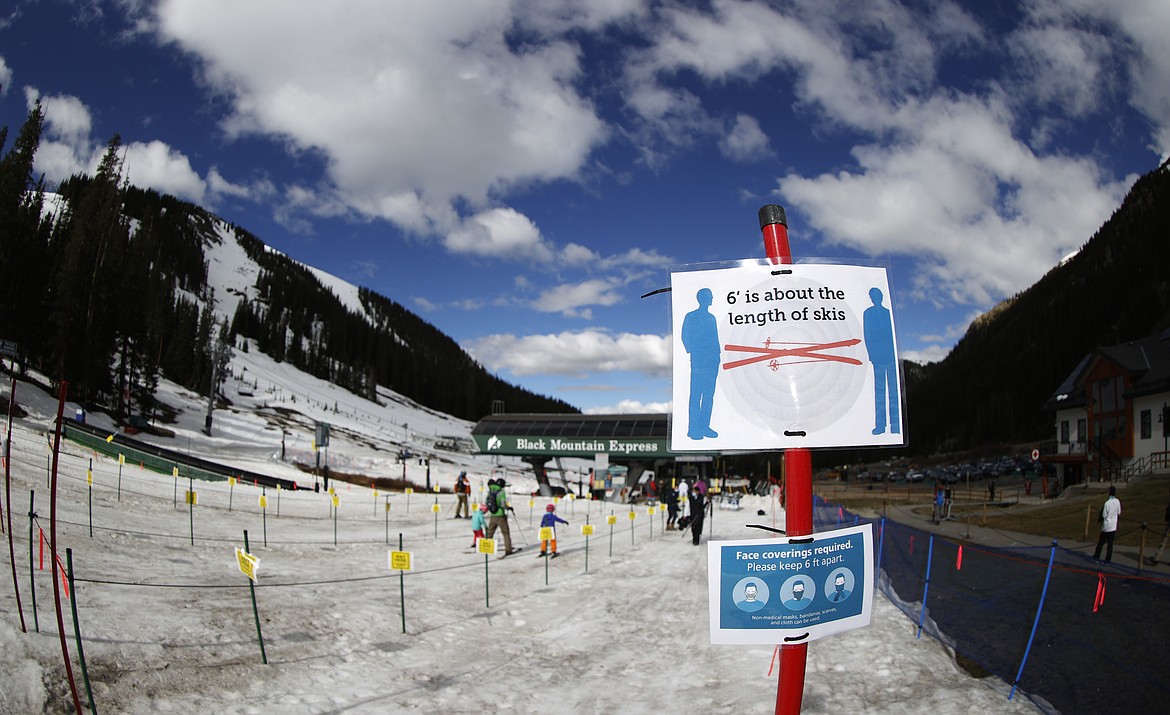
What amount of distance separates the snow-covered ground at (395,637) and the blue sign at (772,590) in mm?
3110

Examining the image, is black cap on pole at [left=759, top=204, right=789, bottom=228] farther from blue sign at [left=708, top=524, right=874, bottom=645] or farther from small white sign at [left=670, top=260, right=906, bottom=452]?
blue sign at [left=708, top=524, right=874, bottom=645]

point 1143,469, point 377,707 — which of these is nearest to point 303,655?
point 377,707

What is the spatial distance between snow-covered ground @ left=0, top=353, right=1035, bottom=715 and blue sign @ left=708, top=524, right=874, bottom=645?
3.11m

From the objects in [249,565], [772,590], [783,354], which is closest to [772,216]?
[783,354]

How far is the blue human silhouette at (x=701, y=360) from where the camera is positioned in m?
3.62

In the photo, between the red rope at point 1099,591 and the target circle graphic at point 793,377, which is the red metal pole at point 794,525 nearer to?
the target circle graphic at point 793,377

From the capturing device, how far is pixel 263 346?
149125mm

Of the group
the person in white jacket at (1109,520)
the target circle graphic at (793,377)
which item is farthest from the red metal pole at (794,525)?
the person in white jacket at (1109,520)

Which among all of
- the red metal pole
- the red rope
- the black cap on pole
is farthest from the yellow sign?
the red rope

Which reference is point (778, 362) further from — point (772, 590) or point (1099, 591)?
point (1099, 591)

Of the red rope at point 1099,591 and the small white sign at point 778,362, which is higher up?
the small white sign at point 778,362

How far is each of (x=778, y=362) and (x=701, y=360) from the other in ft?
1.46

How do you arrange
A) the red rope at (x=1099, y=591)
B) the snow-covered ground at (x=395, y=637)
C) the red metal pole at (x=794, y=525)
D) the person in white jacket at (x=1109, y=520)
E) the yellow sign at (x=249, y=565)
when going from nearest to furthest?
the red metal pole at (x=794, y=525) → the snow-covered ground at (x=395, y=637) → the red rope at (x=1099, y=591) → the yellow sign at (x=249, y=565) → the person in white jacket at (x=1109, y=520)

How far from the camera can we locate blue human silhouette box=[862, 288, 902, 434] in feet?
12.1
